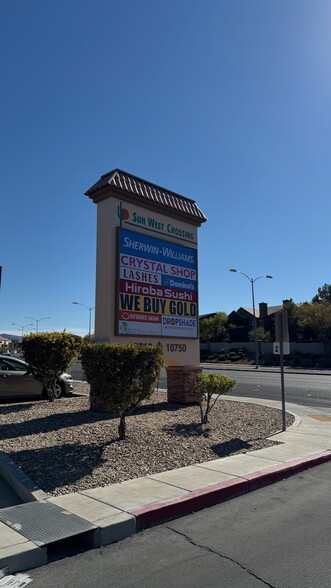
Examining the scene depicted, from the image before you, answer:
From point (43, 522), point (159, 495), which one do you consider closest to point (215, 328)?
point (159, 495)

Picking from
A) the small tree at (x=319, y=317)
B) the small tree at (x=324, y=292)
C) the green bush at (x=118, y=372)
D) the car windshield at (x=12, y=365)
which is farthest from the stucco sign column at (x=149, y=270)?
the small tree at (x=324, y=292)

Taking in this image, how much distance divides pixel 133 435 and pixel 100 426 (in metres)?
0.90

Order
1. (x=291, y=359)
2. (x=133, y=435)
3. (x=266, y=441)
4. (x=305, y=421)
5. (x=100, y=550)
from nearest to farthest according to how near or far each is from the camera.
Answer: (x=100, y=550) → (x=133, y=435) → (x=266, y=441) → (x=305, y=421) → (x=291, y=359)

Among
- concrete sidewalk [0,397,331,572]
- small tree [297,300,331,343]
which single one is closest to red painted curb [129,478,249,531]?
concrete sidewalk [0,397,331,572]

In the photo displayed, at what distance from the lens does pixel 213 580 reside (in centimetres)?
367

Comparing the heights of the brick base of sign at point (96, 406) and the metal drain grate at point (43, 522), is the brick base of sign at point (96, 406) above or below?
above

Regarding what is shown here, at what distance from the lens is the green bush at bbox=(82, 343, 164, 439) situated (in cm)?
739

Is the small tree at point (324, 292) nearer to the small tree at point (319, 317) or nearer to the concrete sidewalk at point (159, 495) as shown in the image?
the small tree at point (319, 317)

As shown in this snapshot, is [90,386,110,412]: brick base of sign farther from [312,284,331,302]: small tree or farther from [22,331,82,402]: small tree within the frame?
[312,284,331,302]: small tree

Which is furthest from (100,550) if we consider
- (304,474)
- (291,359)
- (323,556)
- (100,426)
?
(291,359)

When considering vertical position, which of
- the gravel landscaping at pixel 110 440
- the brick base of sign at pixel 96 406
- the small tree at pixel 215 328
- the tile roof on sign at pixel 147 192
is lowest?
the gravel landscaping at pixel 110 440

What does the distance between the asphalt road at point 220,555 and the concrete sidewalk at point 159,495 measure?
0.41ft

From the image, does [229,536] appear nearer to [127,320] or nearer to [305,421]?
[127,320]

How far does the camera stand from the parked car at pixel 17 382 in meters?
12.6
